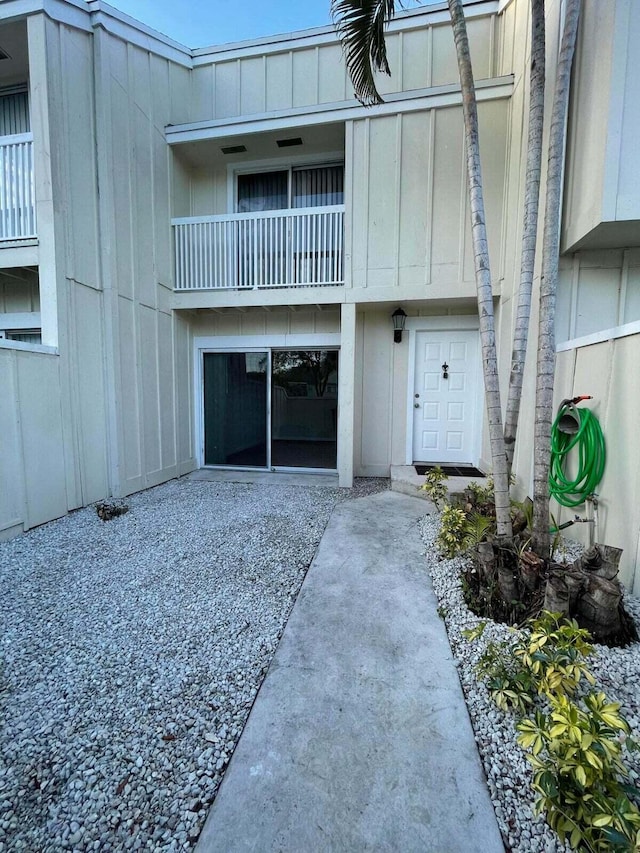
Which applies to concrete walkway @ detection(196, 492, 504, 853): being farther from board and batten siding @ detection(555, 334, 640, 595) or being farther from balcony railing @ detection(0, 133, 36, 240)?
balcony railing @ detection(0, 133, 36, 240)

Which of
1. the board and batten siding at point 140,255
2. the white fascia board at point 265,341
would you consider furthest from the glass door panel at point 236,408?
the board and batten siding at point 140,255

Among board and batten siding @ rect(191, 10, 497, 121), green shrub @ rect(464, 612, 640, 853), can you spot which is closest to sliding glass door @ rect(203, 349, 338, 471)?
board and batten siding @ rect(191, 10, 497, 121)

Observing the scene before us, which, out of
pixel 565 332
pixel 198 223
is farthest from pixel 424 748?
pixel 198 223

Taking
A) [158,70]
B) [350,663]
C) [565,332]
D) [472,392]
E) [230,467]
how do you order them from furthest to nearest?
[230,467], [472,392], [158,70], [565,332], [350,663]

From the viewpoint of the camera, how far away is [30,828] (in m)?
1.17

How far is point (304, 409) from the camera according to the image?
604 cm

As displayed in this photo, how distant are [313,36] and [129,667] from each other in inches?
303

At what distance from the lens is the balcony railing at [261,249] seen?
5.19 m

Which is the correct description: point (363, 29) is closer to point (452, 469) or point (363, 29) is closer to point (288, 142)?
point (288, 142)

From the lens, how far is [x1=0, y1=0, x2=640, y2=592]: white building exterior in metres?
3.31

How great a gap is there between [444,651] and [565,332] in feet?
10.3

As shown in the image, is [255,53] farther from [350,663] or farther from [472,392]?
[350,663]

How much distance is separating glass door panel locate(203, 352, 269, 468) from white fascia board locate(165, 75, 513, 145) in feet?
9.93

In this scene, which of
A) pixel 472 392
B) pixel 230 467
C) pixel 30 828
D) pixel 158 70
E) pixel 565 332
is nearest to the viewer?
pixel 30 828
